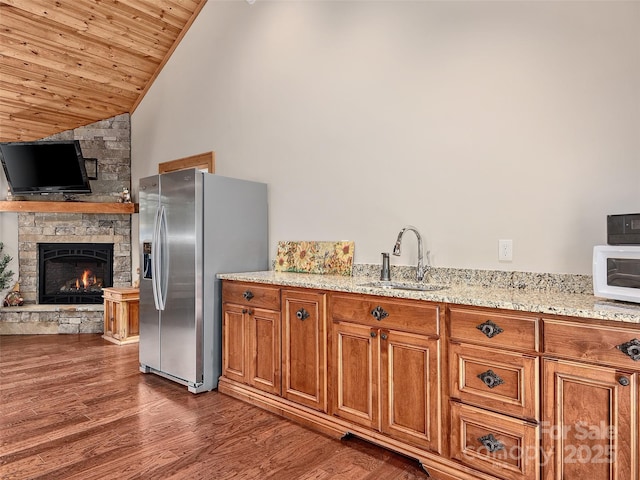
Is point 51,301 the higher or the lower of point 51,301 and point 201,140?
the lower

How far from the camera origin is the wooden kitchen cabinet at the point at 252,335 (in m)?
2.92

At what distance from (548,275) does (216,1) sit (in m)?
4.21

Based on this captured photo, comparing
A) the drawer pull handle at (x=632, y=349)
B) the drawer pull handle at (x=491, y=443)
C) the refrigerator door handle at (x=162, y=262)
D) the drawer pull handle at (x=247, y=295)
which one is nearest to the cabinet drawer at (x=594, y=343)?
the drawer pull handle at (x=632, y=349)

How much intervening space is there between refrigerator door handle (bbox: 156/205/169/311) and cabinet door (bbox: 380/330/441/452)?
6.50ft

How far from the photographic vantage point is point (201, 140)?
4.66 m

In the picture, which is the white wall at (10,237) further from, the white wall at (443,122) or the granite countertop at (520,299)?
the granite countertop at (520,299)

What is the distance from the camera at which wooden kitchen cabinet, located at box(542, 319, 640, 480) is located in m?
1.57

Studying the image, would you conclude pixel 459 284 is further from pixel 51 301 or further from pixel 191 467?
pixel 51 301

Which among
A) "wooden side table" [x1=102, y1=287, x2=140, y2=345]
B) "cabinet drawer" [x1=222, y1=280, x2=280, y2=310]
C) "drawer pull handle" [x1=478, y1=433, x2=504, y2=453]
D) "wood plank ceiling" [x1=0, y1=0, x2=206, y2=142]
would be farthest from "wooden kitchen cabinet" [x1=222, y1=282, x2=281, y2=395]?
"wood plank ceiling" [x1=0, y1=0, x2=206, y2=142]

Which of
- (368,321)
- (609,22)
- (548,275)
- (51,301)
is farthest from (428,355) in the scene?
(51,301)

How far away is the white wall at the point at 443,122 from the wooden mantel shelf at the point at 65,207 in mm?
1996

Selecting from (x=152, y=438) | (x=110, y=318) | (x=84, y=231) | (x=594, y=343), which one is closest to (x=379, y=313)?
(x=594, y=343)

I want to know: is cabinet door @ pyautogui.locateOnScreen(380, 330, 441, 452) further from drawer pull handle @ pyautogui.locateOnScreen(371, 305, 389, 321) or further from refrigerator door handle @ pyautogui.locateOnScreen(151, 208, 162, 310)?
refrigerator door handle @ pyautogui.locateOnScreen(151, 208, 162, 310)

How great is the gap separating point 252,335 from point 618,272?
88.1 inches
